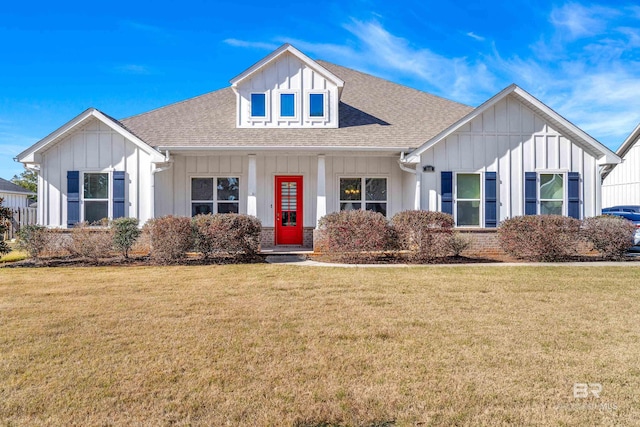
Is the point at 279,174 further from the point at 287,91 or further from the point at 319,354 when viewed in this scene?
the point at 319,354

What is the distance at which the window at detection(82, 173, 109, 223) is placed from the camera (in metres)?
12.5

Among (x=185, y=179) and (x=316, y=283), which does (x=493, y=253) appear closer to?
(x=316, y=283)

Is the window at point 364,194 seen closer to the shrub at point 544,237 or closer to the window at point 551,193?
the shrub at point 544,237

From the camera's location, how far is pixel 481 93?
20094 millimetres

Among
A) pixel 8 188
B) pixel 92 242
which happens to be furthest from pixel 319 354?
pixel 8 188

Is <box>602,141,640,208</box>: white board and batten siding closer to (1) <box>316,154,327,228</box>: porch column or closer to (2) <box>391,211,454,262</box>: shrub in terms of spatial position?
(2) <box>391,211,454,262</box>: shrub

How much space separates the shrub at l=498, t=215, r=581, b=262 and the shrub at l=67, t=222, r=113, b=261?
37.6ft

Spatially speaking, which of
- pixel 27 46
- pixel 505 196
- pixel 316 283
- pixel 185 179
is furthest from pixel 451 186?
pixel 27 46

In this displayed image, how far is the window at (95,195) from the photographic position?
12.5 meters

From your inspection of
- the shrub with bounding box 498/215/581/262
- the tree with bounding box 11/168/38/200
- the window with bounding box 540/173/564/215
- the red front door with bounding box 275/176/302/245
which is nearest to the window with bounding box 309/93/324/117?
the red front door with bounding box 275/176/302/245

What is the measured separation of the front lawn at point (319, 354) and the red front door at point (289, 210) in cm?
662

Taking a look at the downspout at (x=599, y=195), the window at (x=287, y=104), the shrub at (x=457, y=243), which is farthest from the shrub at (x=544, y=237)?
the window at (x=287, y=104)

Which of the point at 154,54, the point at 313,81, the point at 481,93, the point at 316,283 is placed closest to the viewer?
the point at 316,283

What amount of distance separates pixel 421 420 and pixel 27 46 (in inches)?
804
